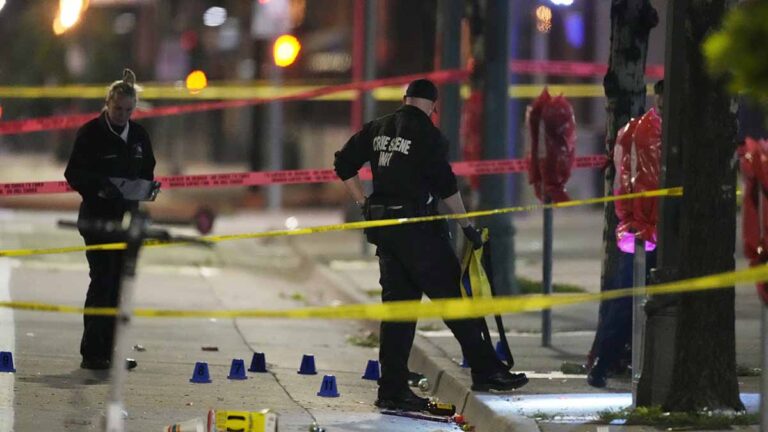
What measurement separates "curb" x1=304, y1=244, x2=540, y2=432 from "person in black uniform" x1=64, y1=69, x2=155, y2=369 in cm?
199

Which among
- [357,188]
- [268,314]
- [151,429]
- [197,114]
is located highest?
[197,114]

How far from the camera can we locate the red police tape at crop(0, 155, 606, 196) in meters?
11.6

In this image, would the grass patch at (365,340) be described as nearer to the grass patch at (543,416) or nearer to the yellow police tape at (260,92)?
the grass patch at (543,416)

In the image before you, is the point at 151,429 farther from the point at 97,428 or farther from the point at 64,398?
the point at 64,398

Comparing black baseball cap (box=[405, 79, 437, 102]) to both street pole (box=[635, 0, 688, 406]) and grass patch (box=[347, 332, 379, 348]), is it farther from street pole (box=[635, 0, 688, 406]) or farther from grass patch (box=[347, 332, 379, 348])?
grass patch (box=[347, 332, 379, 348])

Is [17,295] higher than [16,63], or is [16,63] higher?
[16,63]

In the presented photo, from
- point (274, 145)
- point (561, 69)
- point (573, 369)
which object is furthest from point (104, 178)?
point (274, 145)

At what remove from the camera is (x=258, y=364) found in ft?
33.1

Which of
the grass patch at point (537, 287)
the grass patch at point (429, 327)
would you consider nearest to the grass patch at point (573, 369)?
the grass patch at point (429, 327)

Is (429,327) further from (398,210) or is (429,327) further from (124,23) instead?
(124,23)

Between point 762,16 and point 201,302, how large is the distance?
9604 mm

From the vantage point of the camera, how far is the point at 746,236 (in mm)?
7031

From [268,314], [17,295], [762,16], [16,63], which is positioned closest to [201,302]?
[17,295]

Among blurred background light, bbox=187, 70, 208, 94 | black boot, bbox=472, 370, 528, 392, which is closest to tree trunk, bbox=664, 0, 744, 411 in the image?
black boot, bbox=472, 370, 528, 392
